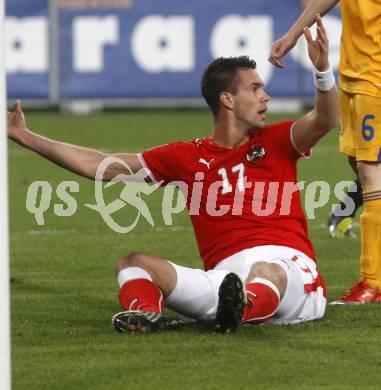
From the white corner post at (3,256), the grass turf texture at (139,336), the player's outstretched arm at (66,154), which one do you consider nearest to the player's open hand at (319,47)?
the player's outstretched arm at (66,154)

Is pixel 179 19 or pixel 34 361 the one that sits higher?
pixel 179 19

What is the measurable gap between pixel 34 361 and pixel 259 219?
138 cm

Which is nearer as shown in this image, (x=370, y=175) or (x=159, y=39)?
(x=370, y=175)

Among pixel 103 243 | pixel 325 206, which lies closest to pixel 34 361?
pixel 103 243

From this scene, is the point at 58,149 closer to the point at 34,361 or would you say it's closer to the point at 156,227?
the point at 34,361

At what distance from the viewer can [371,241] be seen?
6602mm

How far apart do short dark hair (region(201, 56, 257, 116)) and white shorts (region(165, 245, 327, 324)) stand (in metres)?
0.72

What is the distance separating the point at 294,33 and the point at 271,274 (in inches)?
54.1

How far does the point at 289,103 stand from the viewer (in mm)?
20516

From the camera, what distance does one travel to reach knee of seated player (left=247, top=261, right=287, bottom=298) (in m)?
5.63

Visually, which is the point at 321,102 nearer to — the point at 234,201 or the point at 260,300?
the point at 234,201

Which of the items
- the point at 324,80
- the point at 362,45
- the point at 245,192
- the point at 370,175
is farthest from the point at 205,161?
the point at 362,45

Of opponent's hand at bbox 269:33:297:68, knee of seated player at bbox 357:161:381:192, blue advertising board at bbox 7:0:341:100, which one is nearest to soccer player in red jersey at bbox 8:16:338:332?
opponent's hand at bbox 269:33:297:68

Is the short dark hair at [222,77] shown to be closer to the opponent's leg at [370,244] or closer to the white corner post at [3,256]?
the opponent's leg at [370,244]
